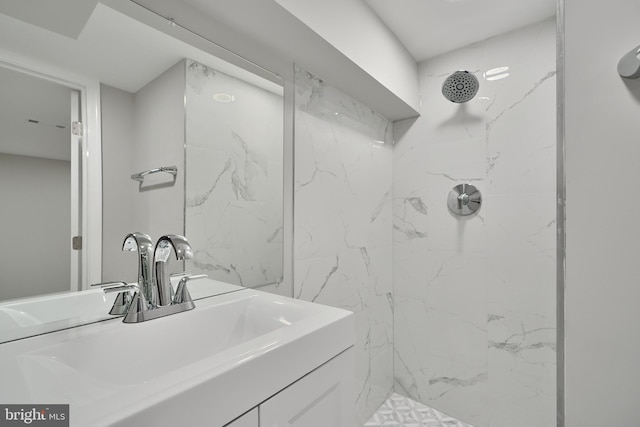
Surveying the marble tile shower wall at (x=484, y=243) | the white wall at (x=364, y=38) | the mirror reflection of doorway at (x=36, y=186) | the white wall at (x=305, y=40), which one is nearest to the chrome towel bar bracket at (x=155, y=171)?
the mirror reflection of doorway at (x=36, y=186)

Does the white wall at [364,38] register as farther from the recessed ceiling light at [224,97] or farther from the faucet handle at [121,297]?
the faucet handle at [121,297]

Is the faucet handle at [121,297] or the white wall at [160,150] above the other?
the white wall at [160,150]

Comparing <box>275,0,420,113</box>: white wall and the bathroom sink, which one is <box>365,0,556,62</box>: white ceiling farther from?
the bathroom sink

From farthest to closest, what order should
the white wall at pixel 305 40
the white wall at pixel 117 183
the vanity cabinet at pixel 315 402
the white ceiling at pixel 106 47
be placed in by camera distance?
the white wall at pixel 305 40 < the white wall at pixel 117 183 < the white ceiling at pixel 106 47 < the vanity cabinet at pixel 315 402

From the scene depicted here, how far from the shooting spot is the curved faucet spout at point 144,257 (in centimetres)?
76

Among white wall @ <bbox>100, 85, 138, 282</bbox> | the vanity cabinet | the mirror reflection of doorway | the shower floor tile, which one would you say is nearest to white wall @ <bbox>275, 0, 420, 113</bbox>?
white wall @ <bbox>100, 85, 138, 282</bbox>

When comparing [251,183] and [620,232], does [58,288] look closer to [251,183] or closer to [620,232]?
[251,183]

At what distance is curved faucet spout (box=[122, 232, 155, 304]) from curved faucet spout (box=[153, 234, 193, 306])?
0.6 inches

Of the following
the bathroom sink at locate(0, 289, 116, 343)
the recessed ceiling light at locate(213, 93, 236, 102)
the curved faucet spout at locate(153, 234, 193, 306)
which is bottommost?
the bathroom sink at locate(0, 289, 116, 343)

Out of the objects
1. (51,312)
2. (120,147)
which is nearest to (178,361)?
(51,312)

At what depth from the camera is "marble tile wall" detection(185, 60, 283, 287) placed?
100cm

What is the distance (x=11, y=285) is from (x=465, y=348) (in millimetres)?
2008

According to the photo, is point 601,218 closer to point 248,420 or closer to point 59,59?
point 248,420

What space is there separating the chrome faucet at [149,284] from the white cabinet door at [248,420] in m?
0.39
